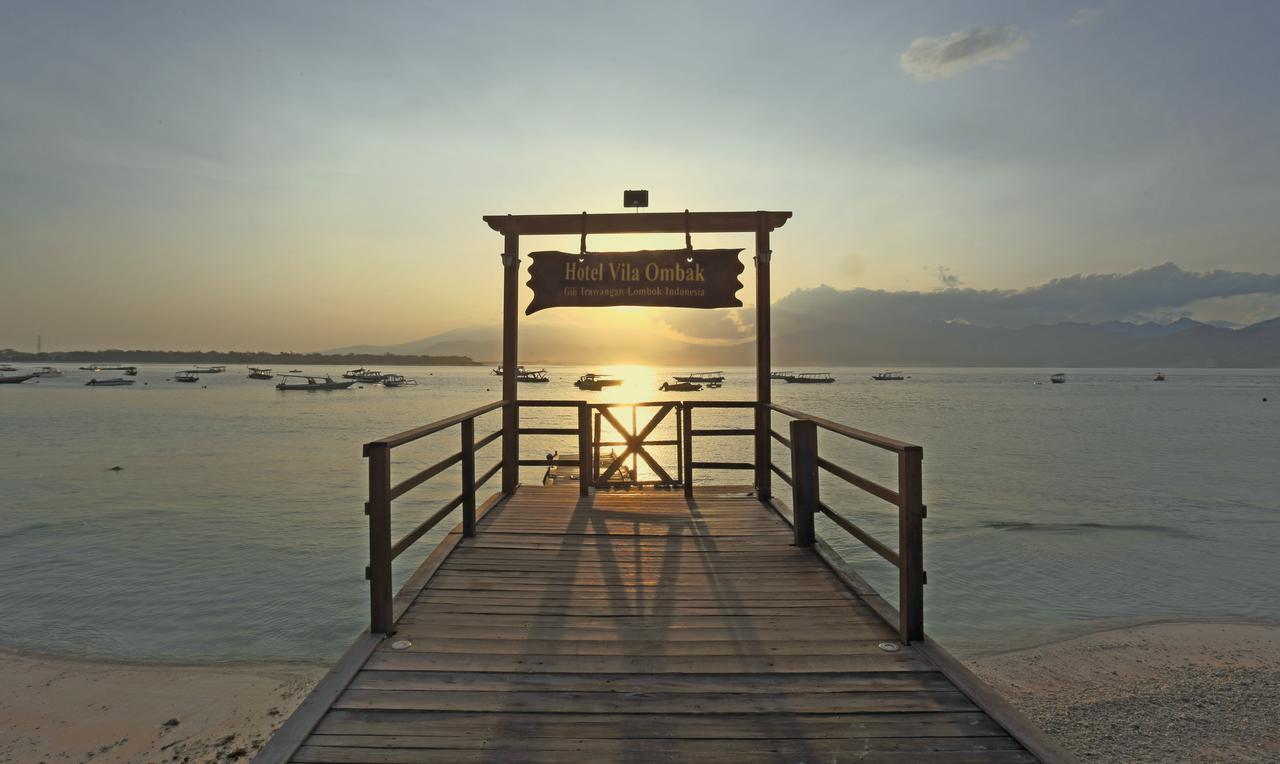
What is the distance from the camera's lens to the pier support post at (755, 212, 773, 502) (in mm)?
7539

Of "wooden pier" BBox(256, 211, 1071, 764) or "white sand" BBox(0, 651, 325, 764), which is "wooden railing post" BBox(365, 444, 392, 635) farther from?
"white sand" BBox(0, 651, 325, 764)

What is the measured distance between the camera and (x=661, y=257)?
24.8 ft

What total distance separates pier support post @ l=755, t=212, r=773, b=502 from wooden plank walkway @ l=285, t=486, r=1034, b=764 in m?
2.21

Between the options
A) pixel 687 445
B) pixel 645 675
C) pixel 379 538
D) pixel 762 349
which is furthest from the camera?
pixel 762 349

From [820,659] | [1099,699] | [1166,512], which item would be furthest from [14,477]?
[1166,512]

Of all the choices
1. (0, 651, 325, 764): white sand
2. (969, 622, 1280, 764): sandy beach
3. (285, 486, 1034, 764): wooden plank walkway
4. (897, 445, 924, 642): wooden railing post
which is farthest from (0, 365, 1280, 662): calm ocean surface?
(897, 445, 924, 642): wooden railing post

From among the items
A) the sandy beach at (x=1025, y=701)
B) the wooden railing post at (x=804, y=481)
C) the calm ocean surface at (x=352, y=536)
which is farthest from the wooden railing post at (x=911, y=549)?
the calm ocean surface at (x=352, y=536)

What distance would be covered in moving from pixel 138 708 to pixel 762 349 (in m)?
8.51

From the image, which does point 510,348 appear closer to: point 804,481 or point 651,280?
point 651,280

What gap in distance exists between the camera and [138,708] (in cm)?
697

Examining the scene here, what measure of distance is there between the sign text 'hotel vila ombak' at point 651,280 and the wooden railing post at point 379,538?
4.02 meters

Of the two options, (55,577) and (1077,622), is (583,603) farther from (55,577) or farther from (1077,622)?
(55,577)

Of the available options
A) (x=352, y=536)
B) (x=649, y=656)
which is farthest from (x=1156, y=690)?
(x=352, y=536)

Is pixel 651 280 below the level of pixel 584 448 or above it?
above
